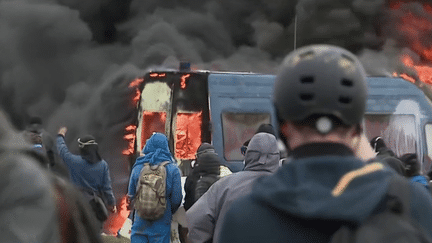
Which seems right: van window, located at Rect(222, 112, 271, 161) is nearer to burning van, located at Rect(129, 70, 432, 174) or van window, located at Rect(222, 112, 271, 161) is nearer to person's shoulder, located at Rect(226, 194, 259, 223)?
burning van, located at Rect(129, 70, 432, 174)

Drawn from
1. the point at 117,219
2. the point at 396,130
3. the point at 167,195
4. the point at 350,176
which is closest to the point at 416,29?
the point at 396,130

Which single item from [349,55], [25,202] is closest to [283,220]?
[349,55]

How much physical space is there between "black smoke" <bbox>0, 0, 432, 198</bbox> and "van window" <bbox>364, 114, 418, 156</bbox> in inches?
203

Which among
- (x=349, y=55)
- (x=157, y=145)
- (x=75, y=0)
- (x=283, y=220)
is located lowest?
(x=157, y=145)

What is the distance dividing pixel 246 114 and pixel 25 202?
24.4 ft

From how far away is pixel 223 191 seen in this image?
14.0 feet

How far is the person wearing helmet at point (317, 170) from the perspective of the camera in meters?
1.65

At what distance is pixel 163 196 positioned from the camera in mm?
6113

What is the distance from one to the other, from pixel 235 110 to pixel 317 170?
24.2ft

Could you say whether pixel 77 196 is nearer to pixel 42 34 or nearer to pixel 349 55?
pixel 349 55

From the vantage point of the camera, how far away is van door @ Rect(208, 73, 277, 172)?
9.01 meters

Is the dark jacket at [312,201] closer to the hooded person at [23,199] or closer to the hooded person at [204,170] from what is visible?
the hooded person at [23,199]

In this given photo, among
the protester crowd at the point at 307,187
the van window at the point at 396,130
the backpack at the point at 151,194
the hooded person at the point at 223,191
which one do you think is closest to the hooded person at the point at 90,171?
the backpack at the point at 151,194

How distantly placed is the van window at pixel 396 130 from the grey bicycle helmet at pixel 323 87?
25.7 ft
